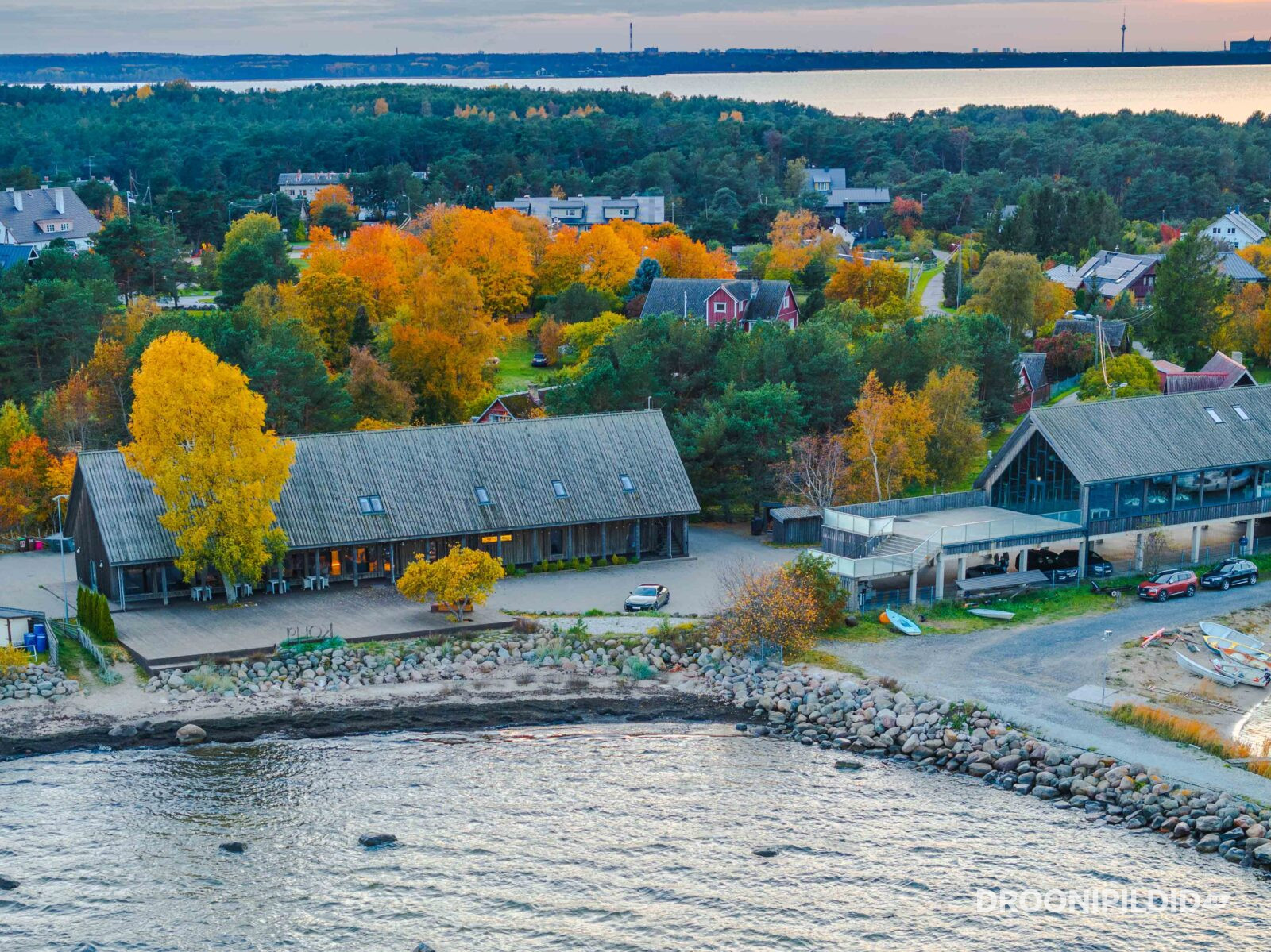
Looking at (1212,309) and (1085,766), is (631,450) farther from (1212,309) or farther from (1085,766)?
(1212,309)

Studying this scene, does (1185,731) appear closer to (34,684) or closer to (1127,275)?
(34,684)

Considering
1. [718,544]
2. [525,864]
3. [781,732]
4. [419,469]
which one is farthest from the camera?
[718,544]

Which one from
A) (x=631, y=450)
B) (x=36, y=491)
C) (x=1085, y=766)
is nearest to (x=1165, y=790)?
(x=1085, y=766)

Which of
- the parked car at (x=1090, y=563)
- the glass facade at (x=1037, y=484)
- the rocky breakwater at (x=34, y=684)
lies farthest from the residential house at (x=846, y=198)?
the rocky breakwater at (x=34, y=684)

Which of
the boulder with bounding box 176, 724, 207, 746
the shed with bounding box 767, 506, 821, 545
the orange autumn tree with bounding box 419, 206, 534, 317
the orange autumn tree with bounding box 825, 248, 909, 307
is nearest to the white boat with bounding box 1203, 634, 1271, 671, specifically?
the shed with bounding box 767, 506, 821, 545

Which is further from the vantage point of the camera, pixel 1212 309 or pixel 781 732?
pixel 1212 309

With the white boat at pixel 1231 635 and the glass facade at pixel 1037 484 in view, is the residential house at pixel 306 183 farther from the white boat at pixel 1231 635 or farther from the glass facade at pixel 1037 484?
the white boat at pixel 1231 635

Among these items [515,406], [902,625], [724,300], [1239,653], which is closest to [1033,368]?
[724,300]

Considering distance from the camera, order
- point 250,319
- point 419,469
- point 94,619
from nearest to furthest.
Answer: point 94,619
point 419,469
point 250,319
